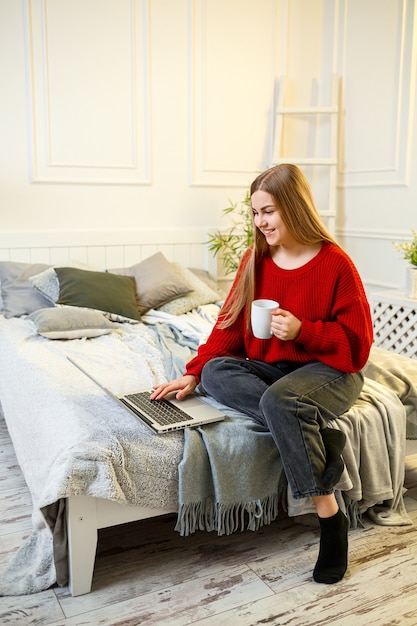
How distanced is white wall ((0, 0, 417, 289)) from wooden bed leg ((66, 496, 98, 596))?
2309 mm

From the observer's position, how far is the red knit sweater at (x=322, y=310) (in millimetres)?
1876

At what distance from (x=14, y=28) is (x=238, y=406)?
263 cm

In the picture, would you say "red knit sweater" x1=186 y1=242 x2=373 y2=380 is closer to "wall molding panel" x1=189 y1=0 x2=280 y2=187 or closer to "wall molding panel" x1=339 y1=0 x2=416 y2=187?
"wall molding panel" x1=339 y1=0 x2=416 y2=187

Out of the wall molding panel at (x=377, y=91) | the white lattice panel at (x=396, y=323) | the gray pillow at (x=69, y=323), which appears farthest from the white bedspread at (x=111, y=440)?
→ the wall molding panel at (x=377, y=91)

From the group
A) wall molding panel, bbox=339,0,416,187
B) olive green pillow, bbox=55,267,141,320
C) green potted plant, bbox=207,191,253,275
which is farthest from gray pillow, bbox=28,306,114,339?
wall molding panel, bbox=339,0,416,187

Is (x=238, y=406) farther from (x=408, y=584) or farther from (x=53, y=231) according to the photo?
(x=53, y=231)

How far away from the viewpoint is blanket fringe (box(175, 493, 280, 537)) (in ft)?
5.83

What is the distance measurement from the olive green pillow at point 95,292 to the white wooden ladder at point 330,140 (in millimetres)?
1502

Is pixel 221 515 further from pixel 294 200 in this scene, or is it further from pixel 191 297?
pixel 191 297

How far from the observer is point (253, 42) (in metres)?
4.12

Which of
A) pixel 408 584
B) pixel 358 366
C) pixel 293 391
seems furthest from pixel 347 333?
pixel 408 584

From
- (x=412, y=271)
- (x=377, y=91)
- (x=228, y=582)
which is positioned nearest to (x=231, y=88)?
(x=377, y=91)

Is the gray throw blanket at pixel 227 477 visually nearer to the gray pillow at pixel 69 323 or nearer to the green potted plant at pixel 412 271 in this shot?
the gray pillow at pixel 69 323

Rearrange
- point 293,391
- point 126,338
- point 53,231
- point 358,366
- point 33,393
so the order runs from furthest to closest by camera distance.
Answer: point 53,231
point 126,338
point 33,393
point 358,366
point 293,391
